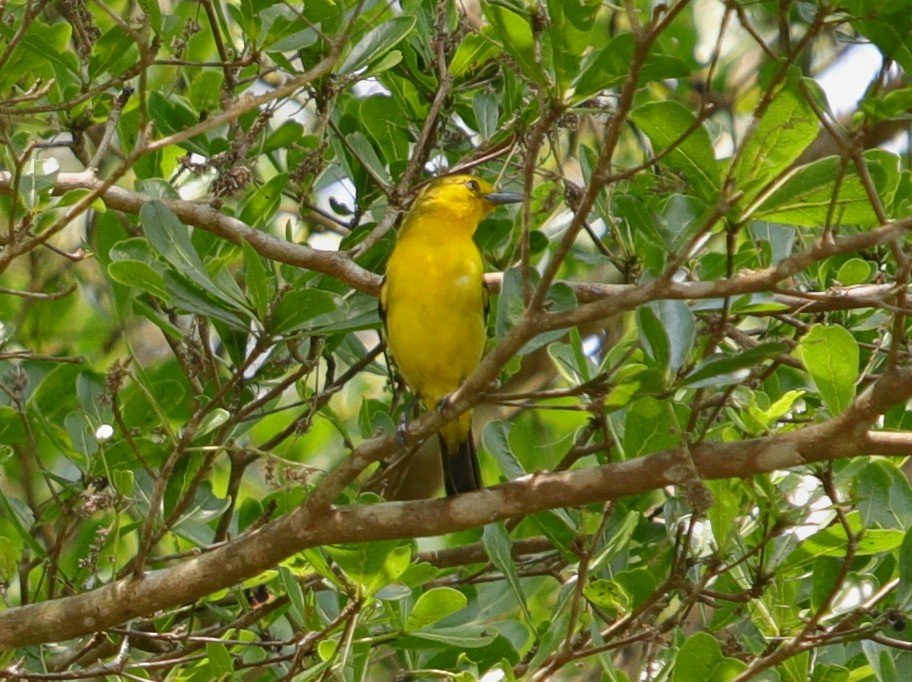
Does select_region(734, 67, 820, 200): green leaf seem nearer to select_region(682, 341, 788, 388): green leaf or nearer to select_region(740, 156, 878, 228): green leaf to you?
select_region(740, 156, 878, 228): green leaf

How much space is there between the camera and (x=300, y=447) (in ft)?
17.7

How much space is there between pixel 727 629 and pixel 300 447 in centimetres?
210

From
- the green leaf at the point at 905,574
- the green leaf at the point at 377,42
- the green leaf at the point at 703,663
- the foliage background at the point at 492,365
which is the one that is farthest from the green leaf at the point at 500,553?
the green leaf at the point at 377,42

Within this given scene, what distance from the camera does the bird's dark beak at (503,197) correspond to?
523cm

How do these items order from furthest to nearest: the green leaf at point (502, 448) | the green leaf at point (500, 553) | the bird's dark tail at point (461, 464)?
1. the bird's dark tail at point (461, 464)
2. the green leaf at point (502, 448)
3. the green leaf at point (500, 553)

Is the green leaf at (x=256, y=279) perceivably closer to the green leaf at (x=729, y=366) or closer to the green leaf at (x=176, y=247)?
the green leaf at (x=176, y=247)

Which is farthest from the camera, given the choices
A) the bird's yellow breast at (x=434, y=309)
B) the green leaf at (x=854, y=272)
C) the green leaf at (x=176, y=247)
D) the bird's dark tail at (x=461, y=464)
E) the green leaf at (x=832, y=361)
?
the bird's dark tail at (x=461, y=464)

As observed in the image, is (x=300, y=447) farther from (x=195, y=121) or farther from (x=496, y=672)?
(x=496, y=672)

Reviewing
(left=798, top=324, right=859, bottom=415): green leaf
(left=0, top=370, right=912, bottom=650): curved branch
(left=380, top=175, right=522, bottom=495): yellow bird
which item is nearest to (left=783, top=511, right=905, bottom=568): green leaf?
(left=798, top=324, right=859, bottom=415): green leaf

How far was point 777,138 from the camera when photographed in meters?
2.60

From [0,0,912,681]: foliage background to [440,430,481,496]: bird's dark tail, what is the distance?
0.68 feet

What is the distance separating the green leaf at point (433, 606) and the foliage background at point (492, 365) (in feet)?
0.05

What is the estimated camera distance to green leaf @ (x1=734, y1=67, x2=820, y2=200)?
2.57 m

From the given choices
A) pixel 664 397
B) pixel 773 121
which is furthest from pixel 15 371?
pixel 773 121
